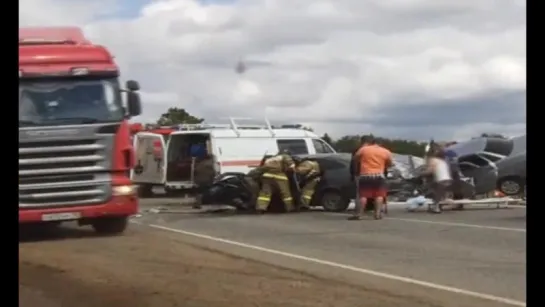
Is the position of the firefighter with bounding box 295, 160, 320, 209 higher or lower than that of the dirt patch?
higher

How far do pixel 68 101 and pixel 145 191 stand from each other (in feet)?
54.4

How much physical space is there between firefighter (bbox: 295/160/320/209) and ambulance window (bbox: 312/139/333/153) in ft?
23.5

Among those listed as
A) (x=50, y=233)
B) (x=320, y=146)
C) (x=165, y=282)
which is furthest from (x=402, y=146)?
(x=165, y=282)

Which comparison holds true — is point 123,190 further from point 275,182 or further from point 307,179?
point 307,179

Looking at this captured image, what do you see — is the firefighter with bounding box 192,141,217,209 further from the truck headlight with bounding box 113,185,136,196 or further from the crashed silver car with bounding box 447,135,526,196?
the truck headlight with bounding box 113,185,136,196

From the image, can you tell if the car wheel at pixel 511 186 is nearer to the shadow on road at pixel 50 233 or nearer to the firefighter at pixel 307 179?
the firefighter at pixel 307 179

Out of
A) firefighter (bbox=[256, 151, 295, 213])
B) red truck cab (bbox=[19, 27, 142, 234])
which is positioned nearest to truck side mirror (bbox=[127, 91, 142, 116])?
red truck cab (bbox=[19, 27, 142, 234])

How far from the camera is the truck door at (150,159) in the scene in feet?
101

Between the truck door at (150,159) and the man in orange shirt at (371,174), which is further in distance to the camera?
the truck door at (150,159)

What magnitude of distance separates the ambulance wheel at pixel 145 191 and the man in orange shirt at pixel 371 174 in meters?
12.5

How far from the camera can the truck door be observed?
101 feet

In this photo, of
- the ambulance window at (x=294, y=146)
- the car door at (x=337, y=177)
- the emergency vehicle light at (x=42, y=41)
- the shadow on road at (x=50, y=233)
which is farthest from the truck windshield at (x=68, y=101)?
the ambulance window at (x=294, y=146)
